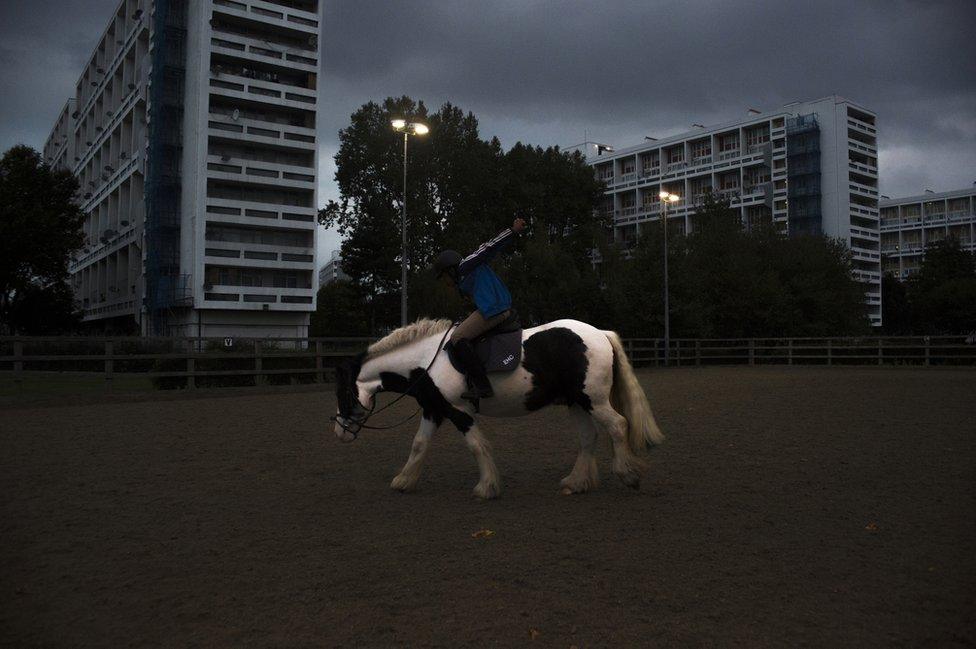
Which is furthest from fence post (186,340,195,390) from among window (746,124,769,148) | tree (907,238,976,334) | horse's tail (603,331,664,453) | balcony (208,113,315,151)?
window (746,124,769,148)

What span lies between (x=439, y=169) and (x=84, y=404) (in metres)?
35.5

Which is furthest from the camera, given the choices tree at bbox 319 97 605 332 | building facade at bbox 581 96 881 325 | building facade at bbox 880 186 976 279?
building facade at bbox 880 186 976 279

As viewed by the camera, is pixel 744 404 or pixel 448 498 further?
pixel 744 404

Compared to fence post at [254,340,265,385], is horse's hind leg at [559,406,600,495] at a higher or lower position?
lower

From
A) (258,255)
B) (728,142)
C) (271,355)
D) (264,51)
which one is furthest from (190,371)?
(728,142)

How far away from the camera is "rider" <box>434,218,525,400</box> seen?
5.82 m

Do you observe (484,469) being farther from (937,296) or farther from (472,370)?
(937,296)

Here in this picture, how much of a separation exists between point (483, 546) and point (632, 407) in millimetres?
2270

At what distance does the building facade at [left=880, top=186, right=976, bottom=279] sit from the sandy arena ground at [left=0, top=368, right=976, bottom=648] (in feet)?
275

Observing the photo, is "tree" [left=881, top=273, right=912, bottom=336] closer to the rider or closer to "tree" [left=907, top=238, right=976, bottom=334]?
"tree" [left=907, top=238, right=976, bottom=334]

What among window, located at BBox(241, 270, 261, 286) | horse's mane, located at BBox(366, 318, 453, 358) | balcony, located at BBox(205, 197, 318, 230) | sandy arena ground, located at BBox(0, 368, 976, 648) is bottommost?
sandy arena ground, located at BBox(0, 368, 976, 648)

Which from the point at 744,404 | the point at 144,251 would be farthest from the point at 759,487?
the point at 144,251

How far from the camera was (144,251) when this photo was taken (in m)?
46.4

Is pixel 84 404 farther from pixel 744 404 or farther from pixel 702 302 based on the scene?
pixel 702 302
